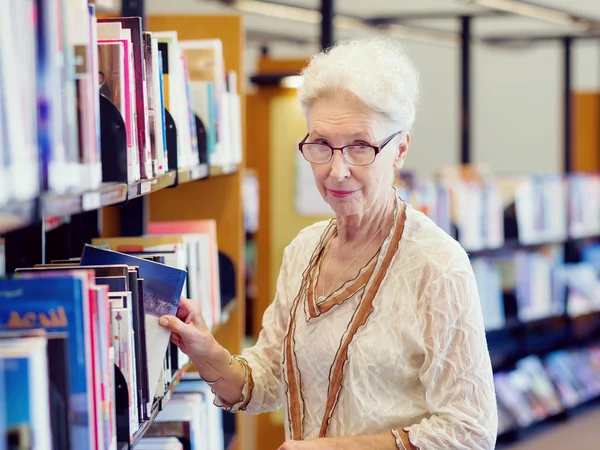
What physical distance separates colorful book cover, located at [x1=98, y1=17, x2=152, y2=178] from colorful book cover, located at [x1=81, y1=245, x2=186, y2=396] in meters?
0.22

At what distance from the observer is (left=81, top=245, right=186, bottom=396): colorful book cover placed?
1763 mm

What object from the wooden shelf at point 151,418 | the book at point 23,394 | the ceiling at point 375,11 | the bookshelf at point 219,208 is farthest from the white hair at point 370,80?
the ceiling at point 375,11

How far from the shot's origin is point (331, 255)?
2021 mm

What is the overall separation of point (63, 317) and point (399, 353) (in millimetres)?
766

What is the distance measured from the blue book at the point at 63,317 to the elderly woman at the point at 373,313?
52cm

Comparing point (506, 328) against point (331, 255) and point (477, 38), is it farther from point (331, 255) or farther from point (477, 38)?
point (331, 255)

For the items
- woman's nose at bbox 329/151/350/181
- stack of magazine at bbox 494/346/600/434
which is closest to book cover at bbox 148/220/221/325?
woman's nose at bbox 329/151/350/181

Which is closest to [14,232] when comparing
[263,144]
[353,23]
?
[263,144]

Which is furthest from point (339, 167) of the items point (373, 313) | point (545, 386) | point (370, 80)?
point (545, 386)

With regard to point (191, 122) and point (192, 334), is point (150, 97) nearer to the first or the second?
point (192, 334)

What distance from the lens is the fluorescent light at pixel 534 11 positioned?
4.70 metres

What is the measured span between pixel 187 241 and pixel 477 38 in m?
5.19

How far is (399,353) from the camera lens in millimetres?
1798

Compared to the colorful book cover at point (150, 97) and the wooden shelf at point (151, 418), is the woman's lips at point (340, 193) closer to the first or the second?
the colorful book cover at point (150, 97)
